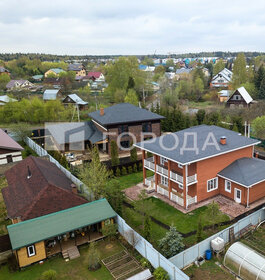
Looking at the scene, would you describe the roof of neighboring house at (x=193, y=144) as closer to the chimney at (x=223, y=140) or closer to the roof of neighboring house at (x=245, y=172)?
the chimney at (x=223, y=140)

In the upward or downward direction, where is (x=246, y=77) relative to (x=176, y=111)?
upward

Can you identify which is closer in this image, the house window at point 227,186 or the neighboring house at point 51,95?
the house window at point 227,186

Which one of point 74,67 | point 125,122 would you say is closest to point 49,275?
point 125,122

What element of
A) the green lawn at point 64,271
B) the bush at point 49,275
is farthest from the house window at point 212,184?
the bush at point 49,275

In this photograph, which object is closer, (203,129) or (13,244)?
(13,244)

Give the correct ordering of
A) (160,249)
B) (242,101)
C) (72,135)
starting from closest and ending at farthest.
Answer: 1. (160,249)
2. (72,135)
3. (242,101)

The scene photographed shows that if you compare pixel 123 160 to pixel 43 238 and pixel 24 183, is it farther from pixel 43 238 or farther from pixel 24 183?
pixel 43 238

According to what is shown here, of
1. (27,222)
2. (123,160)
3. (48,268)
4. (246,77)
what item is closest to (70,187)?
(27,222)
